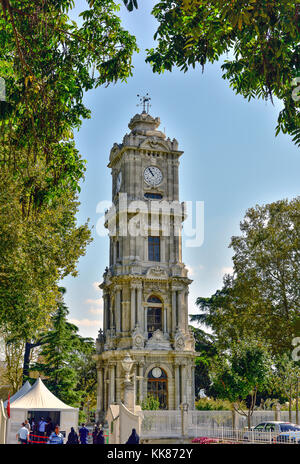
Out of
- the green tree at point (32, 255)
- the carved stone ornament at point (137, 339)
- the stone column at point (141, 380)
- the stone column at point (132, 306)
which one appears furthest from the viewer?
the stone column at point (132, 306)

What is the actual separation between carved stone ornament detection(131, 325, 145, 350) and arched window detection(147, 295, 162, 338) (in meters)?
1.68

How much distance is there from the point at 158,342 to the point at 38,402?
17.6 m

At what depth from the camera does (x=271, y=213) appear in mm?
36625

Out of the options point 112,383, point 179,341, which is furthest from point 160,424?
point 112,383

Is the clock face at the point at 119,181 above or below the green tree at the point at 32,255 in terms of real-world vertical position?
above

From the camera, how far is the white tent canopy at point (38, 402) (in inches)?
919

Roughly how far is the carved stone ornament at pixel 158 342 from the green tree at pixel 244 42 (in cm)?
3248

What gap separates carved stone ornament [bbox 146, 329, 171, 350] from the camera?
40091 mm

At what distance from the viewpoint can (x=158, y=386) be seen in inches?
1572

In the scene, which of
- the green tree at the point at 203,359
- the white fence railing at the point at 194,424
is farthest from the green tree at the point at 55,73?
the green tree at the point at 203,359

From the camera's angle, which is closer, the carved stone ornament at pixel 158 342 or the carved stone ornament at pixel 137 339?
Result: the carved stone ornament at pixel 137 339

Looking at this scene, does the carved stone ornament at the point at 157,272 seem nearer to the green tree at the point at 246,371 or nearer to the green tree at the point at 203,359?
the green tree at the point at 246,371

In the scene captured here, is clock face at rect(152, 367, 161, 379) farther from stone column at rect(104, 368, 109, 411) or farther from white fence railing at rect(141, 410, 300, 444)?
white fence railing at rect(141, 410, 300, 444)

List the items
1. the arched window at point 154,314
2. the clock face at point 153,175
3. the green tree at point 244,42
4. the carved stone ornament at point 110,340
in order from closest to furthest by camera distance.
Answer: the green tree at point 244,42 → the carved stone ornament at point 110,340 → the arched window at point 154,314 → the clock face at point 153,175
